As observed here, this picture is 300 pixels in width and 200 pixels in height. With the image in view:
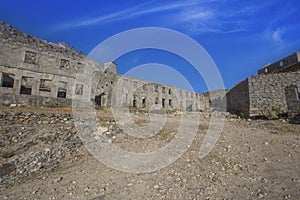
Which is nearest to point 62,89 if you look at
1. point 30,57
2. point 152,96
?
point 30,57

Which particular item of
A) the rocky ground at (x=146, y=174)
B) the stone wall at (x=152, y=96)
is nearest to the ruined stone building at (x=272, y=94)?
the rocky ground at (x=146, y=174)

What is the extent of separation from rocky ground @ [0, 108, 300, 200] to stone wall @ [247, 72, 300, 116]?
5.88 meters

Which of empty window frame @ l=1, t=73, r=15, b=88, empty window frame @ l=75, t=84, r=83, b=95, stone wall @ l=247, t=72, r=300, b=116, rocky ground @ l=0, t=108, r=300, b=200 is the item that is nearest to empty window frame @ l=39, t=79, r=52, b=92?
empty window frame @ l=1, t=73, r=15, b=88

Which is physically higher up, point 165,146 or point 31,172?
point 165,146

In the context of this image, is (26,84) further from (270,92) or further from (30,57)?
(270,92)

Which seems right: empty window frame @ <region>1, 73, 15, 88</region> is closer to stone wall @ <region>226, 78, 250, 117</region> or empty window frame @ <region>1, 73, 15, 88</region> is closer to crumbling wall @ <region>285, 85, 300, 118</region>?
stone wall @ <region>226, 78, 250, 117</region>

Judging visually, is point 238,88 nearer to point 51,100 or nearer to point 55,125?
point 55,125

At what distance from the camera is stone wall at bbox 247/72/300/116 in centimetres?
1191

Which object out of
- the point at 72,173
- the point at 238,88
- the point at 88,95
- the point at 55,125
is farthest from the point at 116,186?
the point at 88,95

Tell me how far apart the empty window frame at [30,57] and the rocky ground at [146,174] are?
12.3m

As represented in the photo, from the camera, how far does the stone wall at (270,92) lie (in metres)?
11.9

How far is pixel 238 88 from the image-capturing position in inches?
614

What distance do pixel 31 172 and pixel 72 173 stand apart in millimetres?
1231

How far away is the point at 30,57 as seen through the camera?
53.9 feet
